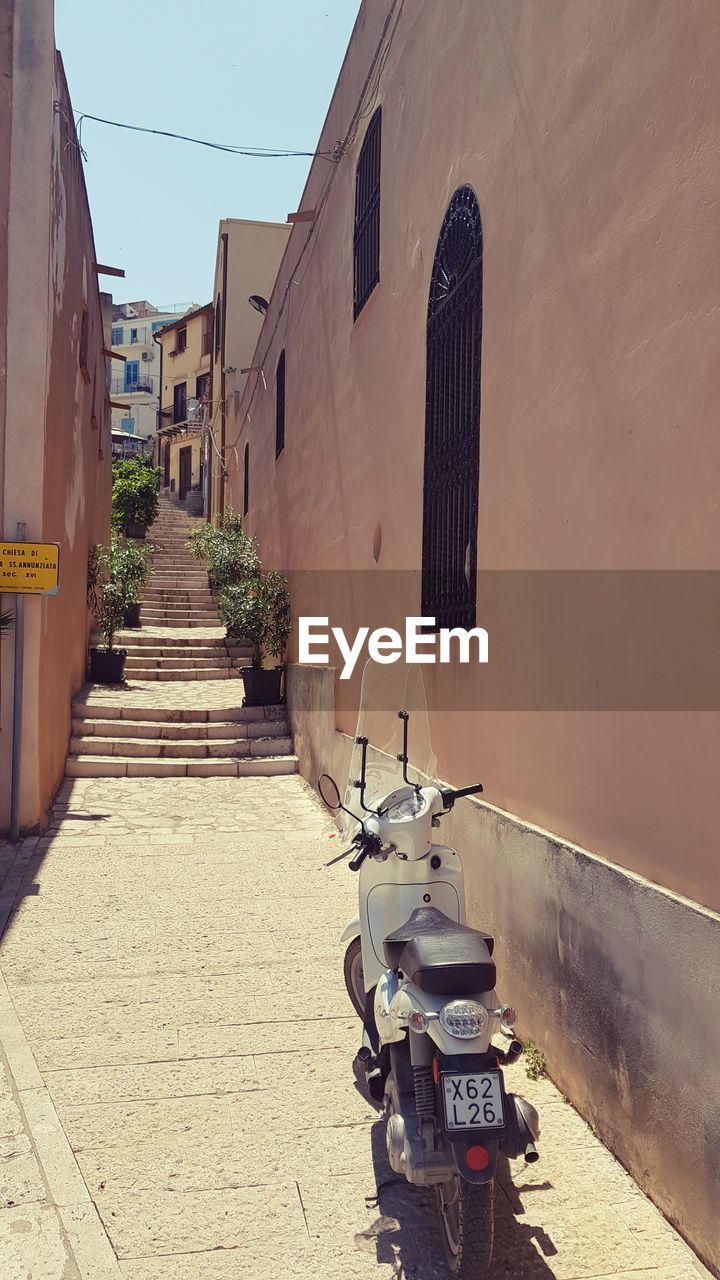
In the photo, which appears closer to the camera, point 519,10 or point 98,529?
point 519,10

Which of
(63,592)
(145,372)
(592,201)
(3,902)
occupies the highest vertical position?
(145,372)

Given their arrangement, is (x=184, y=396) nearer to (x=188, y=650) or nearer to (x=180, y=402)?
(x=180, y=402)

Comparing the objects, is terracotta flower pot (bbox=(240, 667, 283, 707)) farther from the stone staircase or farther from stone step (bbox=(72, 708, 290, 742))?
stone step (bbox=(72, 708, 290, 742))

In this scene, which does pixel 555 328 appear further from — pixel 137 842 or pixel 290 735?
pixel 290 735

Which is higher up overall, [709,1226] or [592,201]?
[592,201]

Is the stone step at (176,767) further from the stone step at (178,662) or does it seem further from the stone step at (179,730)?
the stone step at (178,662)

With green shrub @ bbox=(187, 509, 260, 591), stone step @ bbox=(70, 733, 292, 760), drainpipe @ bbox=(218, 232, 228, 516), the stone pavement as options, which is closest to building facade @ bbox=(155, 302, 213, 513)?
drainpipe @ bbox=(218, 232, 228, 516)

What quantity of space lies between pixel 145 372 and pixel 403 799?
2215 inches

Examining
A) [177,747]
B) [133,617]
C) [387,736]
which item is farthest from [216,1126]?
[133,617]

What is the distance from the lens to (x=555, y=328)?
150 inches

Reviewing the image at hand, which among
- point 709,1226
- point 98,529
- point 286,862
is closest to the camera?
point 709,1226

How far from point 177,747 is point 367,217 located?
5.20m

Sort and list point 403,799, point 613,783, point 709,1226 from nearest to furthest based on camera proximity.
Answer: point 709,1226
point 613,783
point 403,799

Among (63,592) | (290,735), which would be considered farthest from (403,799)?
(290,735)
